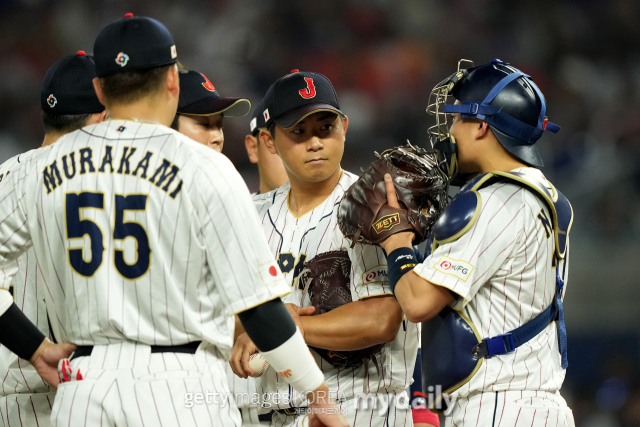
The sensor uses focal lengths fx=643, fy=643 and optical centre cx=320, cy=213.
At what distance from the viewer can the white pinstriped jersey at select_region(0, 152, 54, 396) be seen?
9.07 ft

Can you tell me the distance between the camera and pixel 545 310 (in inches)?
104

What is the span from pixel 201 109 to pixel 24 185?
1.89m

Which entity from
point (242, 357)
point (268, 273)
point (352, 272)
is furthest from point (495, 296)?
point (242, 357)

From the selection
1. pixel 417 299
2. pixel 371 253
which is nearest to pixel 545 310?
pixel 417 299

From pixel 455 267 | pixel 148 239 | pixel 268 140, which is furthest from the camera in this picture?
pixel 268 140

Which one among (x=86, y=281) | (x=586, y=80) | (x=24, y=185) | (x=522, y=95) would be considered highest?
(x=586, y=80)

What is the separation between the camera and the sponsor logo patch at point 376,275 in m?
2.94

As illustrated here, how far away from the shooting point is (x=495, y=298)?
2590mm

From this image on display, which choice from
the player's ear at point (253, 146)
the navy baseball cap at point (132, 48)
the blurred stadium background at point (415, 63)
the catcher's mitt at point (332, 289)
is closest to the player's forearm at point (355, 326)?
the catcher's mitt at point (332, 289)

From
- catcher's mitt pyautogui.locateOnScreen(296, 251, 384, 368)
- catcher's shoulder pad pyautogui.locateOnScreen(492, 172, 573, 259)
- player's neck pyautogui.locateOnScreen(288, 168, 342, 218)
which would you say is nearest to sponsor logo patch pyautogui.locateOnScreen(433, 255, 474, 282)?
catcher's shoulder pad pyautogui.locateOnScreen(492, 172, 573, 259)

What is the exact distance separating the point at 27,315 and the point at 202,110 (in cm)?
172

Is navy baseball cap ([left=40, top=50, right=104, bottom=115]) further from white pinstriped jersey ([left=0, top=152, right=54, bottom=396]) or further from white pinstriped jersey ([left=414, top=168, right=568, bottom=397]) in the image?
white pinstriped jersey ([left=414, top=168, right=568, bottom=397])

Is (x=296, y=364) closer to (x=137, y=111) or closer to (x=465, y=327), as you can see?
(x=465, y=327)

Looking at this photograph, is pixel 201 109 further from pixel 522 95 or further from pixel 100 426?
pixel 100 426
